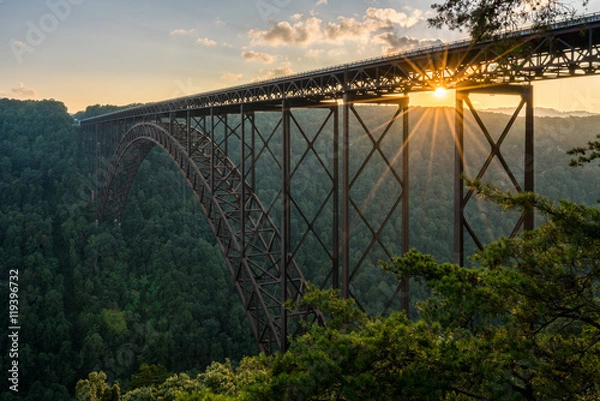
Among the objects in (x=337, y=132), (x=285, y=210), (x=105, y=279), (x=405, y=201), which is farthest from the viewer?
(x=105, y=279)

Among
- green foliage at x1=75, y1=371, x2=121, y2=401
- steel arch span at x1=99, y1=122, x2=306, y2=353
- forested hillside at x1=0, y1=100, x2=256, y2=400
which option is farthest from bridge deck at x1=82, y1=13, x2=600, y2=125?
forested hillside at x1=0, y1=100, x2=256, y2=400

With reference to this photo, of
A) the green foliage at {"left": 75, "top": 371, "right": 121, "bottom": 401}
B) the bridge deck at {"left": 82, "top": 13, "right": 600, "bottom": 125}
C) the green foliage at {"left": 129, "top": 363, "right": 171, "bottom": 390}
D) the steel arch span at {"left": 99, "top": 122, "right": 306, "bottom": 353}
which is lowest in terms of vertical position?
the green foliage at {"left": 129, "top": 363, "right": 171, "bottom": 390}

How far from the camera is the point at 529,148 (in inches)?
362

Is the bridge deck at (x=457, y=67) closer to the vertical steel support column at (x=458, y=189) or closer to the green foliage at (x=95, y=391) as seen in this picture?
the vertical steel support column at (x=458, y=189)

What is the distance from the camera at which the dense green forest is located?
1356 inches

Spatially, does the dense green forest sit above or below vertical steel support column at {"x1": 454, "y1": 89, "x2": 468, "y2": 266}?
below

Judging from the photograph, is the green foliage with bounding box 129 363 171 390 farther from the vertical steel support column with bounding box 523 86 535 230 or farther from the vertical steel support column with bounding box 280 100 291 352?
the vertical steel support column with bounding box 523 86 535 230

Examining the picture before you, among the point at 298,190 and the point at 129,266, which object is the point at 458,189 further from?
the point at 298,190

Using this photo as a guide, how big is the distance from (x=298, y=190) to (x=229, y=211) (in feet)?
131

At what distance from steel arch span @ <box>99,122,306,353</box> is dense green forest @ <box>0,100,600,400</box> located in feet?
8.45

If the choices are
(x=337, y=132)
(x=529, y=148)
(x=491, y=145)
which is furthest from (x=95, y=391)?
(x=529, y=148)

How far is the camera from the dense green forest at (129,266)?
3444 cm

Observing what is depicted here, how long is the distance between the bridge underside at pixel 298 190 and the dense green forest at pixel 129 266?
1.19 metres

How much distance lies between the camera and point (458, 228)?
31.4 ft
